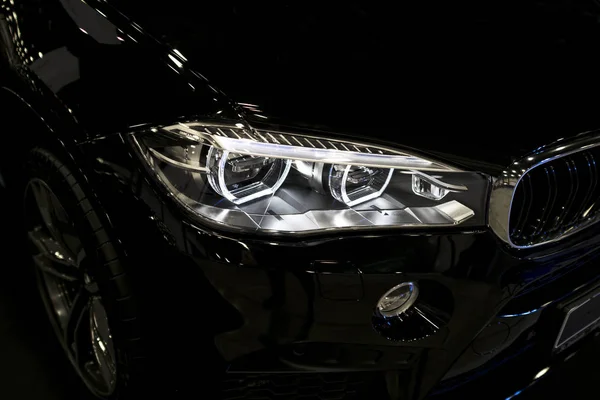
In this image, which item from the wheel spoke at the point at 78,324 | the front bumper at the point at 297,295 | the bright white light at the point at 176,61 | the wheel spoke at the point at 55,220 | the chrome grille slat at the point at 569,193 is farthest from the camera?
the wheel spoke at the point at 78,324

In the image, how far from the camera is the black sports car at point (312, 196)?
112 cm

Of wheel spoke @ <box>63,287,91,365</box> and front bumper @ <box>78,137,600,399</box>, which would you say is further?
wheel spoke @ <box>63,287,91,365</box>

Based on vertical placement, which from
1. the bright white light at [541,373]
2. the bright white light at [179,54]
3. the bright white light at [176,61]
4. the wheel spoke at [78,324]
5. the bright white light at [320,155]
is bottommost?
the wheel spoke at [78,324]

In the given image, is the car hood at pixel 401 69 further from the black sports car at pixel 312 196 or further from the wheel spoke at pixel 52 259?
the wheel spoke at pixel 52 259

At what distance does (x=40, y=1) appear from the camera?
1589 millimetres

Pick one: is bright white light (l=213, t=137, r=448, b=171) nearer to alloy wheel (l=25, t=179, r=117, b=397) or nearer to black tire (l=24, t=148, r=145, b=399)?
black tire (l=24, t=148, r=145, b=399)

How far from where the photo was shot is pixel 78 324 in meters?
1.67

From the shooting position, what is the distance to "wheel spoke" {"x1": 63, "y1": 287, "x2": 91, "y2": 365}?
5.37 feet

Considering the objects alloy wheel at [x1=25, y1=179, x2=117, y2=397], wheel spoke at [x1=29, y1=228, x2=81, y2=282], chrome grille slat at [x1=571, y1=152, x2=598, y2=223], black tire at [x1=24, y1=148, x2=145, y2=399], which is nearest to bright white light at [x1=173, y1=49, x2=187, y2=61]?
black tire at [x1=24, y1=148, x2=145, y2=399]

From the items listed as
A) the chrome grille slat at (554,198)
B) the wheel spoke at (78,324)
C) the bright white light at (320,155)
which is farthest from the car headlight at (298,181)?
the wheel spoke at (78,324)

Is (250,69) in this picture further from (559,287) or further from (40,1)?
(559,287)

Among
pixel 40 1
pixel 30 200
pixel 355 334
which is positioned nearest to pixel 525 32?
pixel 355 334

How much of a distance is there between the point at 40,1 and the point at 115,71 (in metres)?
0.49

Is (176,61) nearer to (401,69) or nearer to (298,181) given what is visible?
(298,181)
